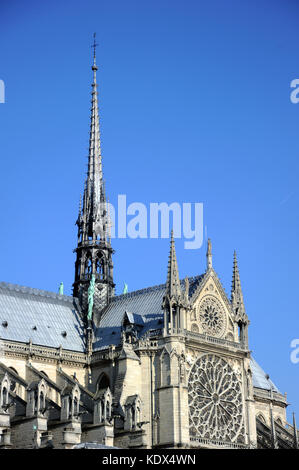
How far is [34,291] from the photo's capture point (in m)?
81.1

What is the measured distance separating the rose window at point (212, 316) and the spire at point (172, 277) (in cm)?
346

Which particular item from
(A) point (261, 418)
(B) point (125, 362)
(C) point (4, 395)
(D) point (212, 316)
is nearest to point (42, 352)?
(B) point (125, 362)

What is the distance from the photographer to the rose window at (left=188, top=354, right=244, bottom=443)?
71.2m

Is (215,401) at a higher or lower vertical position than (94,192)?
lower

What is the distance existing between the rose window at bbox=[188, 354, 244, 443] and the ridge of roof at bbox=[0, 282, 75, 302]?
14.5 m

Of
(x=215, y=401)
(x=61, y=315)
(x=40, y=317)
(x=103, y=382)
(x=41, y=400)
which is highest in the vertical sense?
(x=61, y=315)

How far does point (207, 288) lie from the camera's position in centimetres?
7625

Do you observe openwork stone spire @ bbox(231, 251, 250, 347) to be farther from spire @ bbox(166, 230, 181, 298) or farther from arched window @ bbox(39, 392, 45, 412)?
arched window @ bbox(39, 392, 45, 412)

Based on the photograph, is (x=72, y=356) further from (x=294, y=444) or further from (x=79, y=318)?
(x=294, y=444)

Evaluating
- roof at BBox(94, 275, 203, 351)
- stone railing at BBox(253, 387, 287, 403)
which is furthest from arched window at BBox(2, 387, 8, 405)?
stone railing at BBox(253, 387, 287, 403)

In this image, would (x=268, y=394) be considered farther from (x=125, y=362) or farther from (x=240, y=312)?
(x=125, y=362)

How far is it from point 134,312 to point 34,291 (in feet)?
28.5

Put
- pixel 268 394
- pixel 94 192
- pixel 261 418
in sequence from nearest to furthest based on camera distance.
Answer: pixel 94 192 → pixel 261 418 → pixel 268 394
